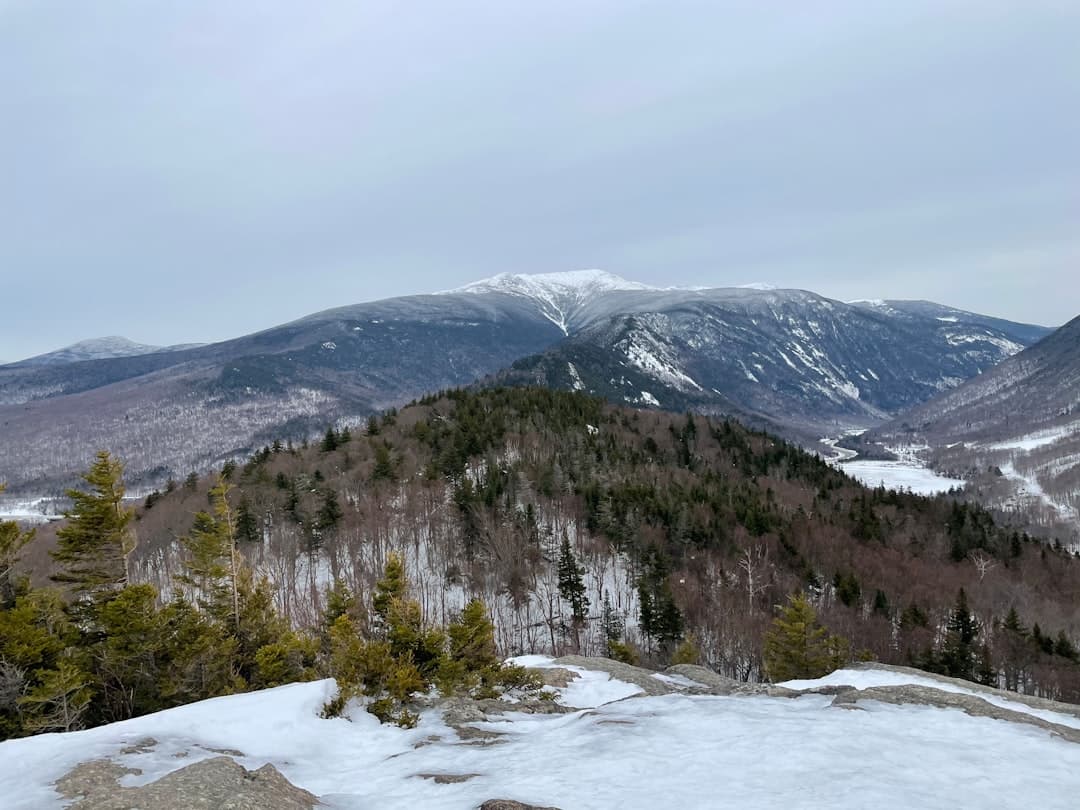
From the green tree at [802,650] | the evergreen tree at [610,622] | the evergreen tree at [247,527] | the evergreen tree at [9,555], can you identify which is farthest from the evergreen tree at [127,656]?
the evergreen tree at [247,527]

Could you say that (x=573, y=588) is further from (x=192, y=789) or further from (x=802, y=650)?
(x=192, y=789)

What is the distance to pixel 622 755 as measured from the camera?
13727mm

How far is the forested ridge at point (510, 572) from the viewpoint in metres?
23.7

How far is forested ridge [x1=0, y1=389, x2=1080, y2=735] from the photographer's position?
23734mm

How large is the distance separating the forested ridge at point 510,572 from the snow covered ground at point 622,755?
3.00m

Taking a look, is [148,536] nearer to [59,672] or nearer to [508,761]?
[59,672]

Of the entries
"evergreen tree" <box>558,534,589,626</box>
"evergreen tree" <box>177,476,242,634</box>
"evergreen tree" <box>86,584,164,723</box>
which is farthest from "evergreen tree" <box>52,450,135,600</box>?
"evergreen tree" <box>558,534,589,626</box>

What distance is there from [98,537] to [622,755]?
24.5 metres

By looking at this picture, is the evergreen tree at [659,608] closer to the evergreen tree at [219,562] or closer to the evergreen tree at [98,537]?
the evergreen tree at [219,562]

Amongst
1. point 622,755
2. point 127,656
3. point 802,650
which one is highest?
point 622,755

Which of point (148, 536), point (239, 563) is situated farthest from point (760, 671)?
point (148, 536)

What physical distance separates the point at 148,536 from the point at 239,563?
76.2 metres

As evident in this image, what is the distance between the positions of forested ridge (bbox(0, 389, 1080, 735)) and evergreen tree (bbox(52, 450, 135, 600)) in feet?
0.36

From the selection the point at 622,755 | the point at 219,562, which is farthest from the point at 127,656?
the point at 622,755
